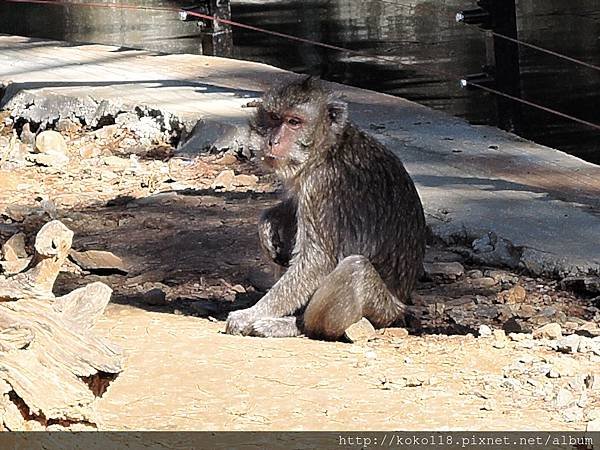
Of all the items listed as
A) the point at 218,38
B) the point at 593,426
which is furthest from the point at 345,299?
the point at 218,38

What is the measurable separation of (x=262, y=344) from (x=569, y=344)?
133cm

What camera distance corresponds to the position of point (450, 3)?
20.2m

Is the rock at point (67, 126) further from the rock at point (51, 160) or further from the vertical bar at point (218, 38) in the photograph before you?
the vertical bar at point (218, 38)

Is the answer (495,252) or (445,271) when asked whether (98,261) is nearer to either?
(445,271)

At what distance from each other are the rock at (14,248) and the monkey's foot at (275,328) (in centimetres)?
210

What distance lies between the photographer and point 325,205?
6.38 meters

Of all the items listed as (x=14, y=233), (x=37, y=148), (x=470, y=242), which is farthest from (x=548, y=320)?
(x=37, y=148)

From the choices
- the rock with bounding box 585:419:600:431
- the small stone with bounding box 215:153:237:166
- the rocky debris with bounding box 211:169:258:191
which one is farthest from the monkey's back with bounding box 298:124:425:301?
the small stone with bounding box 215:153:237:166

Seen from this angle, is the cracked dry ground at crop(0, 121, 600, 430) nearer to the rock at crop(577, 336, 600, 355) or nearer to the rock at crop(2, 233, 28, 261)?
the rock at crop(577, 336, 600, 355)

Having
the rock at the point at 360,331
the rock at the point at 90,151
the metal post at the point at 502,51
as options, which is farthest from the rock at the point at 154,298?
the metal post at the point at 502,51

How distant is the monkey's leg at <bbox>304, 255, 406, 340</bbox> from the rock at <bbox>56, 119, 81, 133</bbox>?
568 cm

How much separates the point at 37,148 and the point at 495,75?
384cm

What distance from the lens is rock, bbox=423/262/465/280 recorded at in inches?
290

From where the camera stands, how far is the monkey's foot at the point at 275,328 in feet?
20.4
